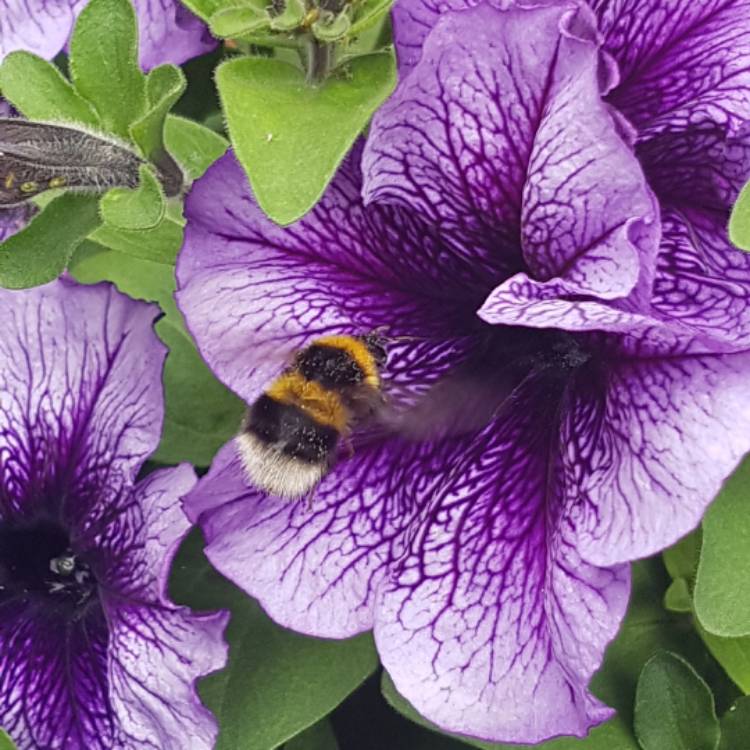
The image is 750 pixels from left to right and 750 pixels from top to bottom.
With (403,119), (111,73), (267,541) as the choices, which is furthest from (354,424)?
(111,73)

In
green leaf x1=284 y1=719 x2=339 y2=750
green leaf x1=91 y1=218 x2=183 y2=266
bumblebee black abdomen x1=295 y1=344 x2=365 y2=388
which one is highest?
bumblebee black abdomen x1=295 y1=344 x2=365 y2=388

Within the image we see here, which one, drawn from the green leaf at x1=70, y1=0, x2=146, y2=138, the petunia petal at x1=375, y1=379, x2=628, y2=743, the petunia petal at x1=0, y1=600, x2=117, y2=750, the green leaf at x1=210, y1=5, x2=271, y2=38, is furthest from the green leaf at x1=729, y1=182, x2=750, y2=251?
the petunia petal at x1=0, y1=600, x2=117, y2=750

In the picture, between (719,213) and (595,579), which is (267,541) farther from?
(719,213)

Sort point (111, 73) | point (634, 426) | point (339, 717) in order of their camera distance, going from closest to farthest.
A: point (634, 426)
point (111, 73)
point (339, 717)

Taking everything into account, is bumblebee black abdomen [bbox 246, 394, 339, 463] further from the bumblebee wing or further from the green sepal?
the green sepal

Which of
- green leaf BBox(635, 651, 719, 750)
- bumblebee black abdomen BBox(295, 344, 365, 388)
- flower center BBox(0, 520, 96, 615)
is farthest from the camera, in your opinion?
flower center BBox(0, 520, 96, 615)

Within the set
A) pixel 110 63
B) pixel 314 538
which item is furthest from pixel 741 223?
pixel 110 63
